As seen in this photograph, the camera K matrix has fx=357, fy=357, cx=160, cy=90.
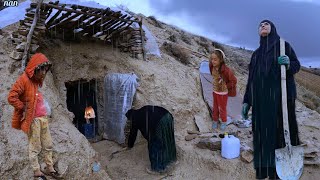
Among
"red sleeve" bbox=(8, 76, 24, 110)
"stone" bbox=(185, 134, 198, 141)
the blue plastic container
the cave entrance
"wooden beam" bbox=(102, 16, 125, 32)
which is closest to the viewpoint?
"red sleeve" bbox=(8, 76, 24, 110)

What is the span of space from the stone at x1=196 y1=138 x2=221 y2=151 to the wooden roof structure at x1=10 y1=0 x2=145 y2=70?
3481 mm

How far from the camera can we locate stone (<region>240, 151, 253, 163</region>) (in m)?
7.03

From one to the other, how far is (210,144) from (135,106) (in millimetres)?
2051

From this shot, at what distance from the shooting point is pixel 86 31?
29.9 feet

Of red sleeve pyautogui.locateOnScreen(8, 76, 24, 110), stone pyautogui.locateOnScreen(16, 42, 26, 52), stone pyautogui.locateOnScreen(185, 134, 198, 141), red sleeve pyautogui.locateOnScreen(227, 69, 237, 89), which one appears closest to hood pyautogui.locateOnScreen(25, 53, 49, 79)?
red sleeve pyautogui.locateOnScreen(8, 76, 24, 110)

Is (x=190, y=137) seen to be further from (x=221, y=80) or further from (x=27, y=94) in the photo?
(x=27, y=94)

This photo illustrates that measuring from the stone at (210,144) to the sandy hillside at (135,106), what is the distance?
0.35ft

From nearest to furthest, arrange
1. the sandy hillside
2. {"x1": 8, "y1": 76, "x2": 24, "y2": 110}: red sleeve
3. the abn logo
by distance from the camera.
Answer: {"x1": 8, "y1": 76, "x2": 24, "y2": 110}: red sleeve → the sandy hillside → the abn logo

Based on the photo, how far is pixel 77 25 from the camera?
27.6 feet

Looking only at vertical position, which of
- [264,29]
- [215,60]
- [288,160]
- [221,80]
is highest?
[264,29]

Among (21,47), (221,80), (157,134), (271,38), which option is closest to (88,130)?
(157,134)

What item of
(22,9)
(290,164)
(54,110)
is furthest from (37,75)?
(22,9)

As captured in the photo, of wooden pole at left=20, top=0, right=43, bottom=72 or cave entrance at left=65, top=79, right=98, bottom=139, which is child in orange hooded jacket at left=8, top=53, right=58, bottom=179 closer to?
wooden pole at left=20, top=0, right=43, bottom=72

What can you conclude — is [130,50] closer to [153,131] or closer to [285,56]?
[153,131]
